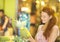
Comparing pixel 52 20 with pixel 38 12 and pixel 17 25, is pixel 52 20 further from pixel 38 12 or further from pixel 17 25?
pixel 17 25

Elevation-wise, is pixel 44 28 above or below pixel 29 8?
below

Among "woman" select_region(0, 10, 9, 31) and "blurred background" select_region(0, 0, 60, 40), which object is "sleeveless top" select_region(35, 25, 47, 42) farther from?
"woman" select_region(0, 10, 9, 31)

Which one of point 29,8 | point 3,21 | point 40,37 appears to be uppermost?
Answer: point 29,8

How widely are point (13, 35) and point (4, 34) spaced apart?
99 mm

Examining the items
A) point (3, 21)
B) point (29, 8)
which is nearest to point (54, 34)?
point (29, 8)

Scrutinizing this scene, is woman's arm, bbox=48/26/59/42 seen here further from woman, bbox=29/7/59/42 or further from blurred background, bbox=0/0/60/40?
blurred background, bbox=0/0/60/40

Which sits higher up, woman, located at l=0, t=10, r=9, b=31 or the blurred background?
the blurred background

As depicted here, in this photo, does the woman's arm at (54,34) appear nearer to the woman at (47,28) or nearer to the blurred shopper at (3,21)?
the woman at (47,28)

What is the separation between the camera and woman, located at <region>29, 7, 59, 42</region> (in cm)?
197

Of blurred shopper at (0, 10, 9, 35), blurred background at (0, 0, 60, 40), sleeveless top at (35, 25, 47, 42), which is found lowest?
sleeveless top at (35, 25, 47, 42)

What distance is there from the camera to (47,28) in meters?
2.00

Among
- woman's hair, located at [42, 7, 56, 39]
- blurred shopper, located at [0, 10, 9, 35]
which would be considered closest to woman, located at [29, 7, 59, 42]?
woman's hair, located at [42, 7, 56, 39]

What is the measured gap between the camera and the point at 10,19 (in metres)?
2.03

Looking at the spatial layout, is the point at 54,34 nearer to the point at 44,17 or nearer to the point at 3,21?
the point at 44,17
